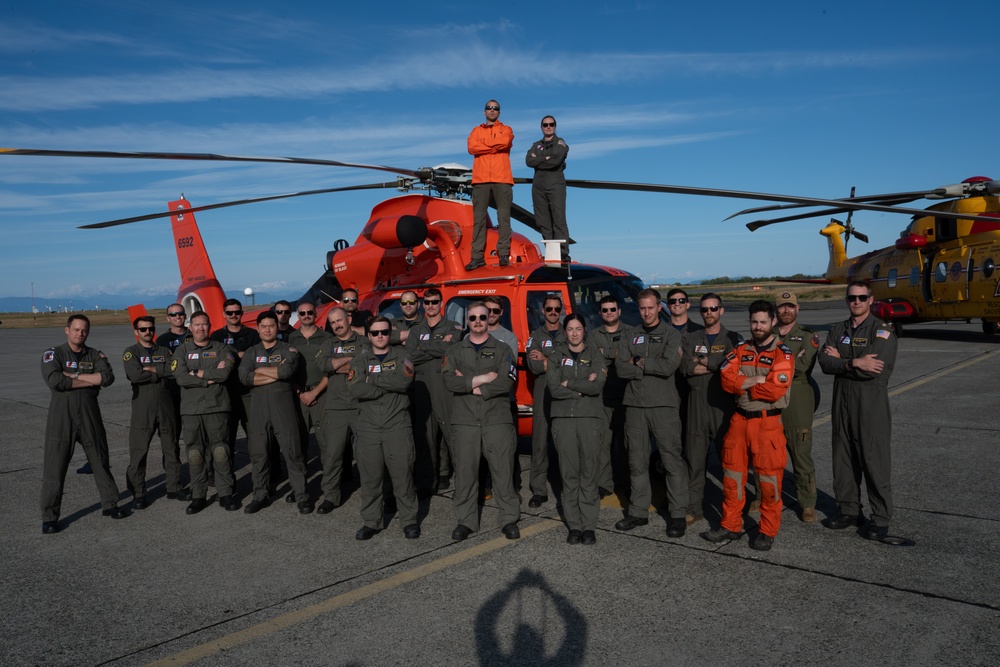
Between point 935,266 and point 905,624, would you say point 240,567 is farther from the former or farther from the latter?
point 935,266

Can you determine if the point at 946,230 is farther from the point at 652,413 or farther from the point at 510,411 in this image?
the point at 510,411

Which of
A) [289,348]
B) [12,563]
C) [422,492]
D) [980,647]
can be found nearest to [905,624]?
[980,647]

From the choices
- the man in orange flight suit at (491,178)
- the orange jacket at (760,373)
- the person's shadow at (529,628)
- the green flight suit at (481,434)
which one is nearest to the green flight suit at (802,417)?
the orange jacket at (760,373)

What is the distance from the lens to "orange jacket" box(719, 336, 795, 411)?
15.3 feet

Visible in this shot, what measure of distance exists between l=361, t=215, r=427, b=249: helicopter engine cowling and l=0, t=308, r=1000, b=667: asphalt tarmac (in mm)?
2906

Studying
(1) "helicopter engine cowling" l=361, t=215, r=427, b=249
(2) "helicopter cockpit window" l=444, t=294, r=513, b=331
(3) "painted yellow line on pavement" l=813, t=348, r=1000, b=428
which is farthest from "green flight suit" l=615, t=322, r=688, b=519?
(3) "painted yellow line on pavement" l=813, t=348, r=1000, b=428

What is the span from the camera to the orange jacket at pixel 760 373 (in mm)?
4648

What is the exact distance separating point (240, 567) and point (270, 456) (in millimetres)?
1607

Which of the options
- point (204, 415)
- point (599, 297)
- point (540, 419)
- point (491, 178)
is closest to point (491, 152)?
point (491, 178)

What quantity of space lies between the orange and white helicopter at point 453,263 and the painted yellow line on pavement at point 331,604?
5.74 ft

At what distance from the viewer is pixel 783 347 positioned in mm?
4777

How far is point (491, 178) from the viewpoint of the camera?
299 inches

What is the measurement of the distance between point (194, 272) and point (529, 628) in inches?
382

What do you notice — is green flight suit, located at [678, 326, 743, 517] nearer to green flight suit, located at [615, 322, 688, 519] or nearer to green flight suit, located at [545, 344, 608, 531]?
green flight suit, located at [615, 322, 688, 519]
